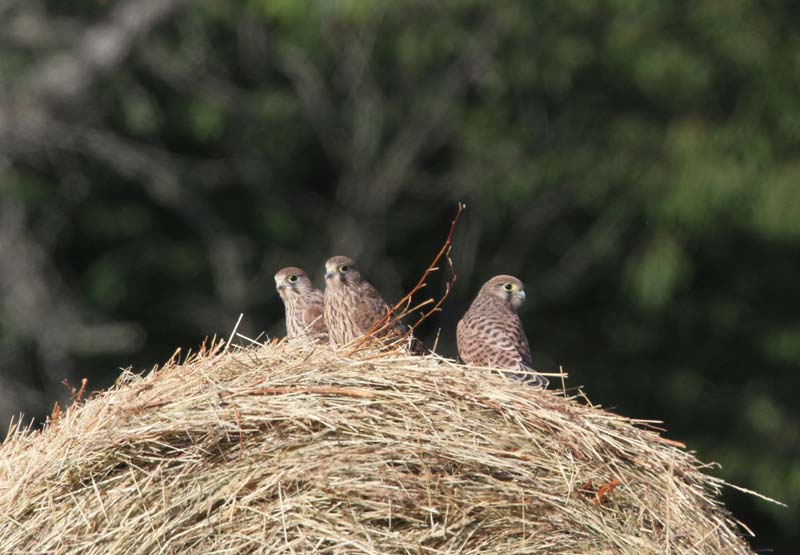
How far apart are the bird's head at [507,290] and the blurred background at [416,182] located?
17.0 feet

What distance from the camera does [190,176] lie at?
13.4m

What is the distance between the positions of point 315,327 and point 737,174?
228 inches

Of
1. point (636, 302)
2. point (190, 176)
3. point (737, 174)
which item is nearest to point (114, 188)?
point (190, 176)

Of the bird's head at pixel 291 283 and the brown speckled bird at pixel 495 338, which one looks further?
the bird's head at pixel 291 283

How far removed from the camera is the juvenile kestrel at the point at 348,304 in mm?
6320

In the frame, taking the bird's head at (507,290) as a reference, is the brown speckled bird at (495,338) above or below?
below

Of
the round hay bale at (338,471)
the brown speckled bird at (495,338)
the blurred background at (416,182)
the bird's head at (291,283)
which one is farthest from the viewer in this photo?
the blurred background at (416,182)

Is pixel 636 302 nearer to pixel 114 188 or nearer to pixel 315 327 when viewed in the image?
pixel 114 188

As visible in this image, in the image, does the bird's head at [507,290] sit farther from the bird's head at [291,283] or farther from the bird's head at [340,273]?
the bird's head at [291,283]

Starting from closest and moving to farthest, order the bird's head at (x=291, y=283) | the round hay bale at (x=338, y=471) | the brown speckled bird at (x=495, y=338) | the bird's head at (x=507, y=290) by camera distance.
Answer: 1. the round hay bale at (x=338, y=471)
2. the brown speckled bird at (x=495, y=338)
3. the bird's head at (x=507, y=290)
4. the bird's head at (x=291, y=283)

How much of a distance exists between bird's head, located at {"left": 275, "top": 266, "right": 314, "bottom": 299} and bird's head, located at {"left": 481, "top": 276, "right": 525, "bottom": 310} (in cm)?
94

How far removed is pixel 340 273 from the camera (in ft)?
21.3

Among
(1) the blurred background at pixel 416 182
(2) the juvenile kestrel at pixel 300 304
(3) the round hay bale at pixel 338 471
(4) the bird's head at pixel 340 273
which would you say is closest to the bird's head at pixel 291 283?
(2) the juvenile kestrel at pixel 300 304

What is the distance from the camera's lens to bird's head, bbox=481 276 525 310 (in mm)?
6781
